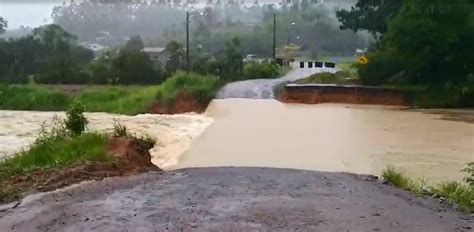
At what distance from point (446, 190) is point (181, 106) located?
58.9 feet

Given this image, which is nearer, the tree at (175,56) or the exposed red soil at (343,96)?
the exposed red soil at (343,96)

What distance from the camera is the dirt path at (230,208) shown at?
9.29m

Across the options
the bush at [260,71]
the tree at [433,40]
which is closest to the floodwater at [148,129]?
the tree at [433,40]

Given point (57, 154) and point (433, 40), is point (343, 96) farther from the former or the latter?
point (57, 154)

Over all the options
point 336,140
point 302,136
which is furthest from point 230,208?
point 302,136

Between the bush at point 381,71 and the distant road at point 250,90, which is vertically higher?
the bush at point 381,71

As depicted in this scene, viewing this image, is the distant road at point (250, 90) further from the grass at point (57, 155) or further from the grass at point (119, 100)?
the grass at point (57, 155)

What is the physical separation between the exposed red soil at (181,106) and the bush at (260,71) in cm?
906

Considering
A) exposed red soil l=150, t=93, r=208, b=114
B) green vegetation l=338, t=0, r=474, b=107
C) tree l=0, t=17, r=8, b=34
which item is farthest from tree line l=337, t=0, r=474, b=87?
tree l=0, t=17, r=8, b=34

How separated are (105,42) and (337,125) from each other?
42.1 m

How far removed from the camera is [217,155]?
60.3 ft

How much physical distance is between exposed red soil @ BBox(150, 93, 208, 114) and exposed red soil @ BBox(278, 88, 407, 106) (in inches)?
136

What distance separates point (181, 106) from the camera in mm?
28906

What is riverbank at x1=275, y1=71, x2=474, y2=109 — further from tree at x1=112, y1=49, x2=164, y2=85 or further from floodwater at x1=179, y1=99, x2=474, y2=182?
tree at x1=112, y1=49, x2=164, y2=85
